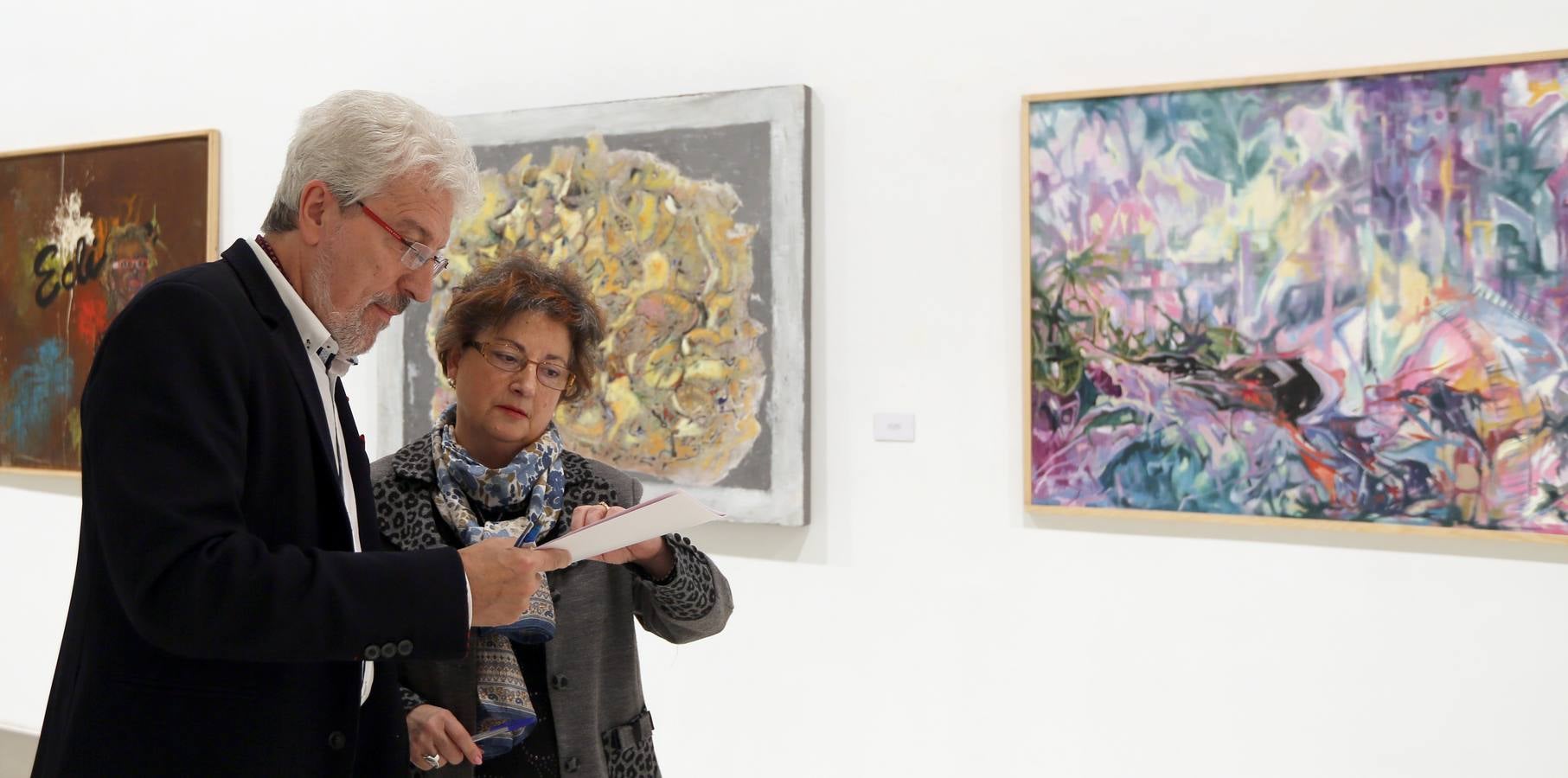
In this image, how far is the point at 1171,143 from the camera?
284 cm

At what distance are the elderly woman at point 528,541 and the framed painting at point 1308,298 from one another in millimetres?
1397

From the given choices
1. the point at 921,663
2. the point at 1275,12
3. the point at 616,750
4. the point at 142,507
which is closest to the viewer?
Result: the point at 142,507

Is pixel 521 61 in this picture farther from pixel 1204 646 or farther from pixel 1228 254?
pixel 1204 646

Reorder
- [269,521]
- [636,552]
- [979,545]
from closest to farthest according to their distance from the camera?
[269,521], [636,552], [979,545]

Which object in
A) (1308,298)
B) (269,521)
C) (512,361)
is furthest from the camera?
(1308,298)

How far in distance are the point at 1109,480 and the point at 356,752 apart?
1.99m

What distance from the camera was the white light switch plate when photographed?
10.3 feet

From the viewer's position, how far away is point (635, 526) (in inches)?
57.5

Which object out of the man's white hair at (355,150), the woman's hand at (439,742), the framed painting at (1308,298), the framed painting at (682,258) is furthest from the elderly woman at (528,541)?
the framed painting at (1308,298)

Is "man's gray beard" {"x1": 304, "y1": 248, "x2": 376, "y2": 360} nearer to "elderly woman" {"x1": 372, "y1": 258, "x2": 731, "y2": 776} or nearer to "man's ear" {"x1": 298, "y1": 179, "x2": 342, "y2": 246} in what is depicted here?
"man's ear" {"x1": 298, "y1": 179, "x2": 342, "y2": 246}

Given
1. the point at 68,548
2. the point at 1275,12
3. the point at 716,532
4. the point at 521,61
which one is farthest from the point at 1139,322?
the point at 68,548

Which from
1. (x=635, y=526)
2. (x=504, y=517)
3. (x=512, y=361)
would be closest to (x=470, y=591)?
(x=635, y=526)

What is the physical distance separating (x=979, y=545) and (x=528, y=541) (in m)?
1.60

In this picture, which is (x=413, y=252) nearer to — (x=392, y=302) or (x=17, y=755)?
(x=392, y=302)
